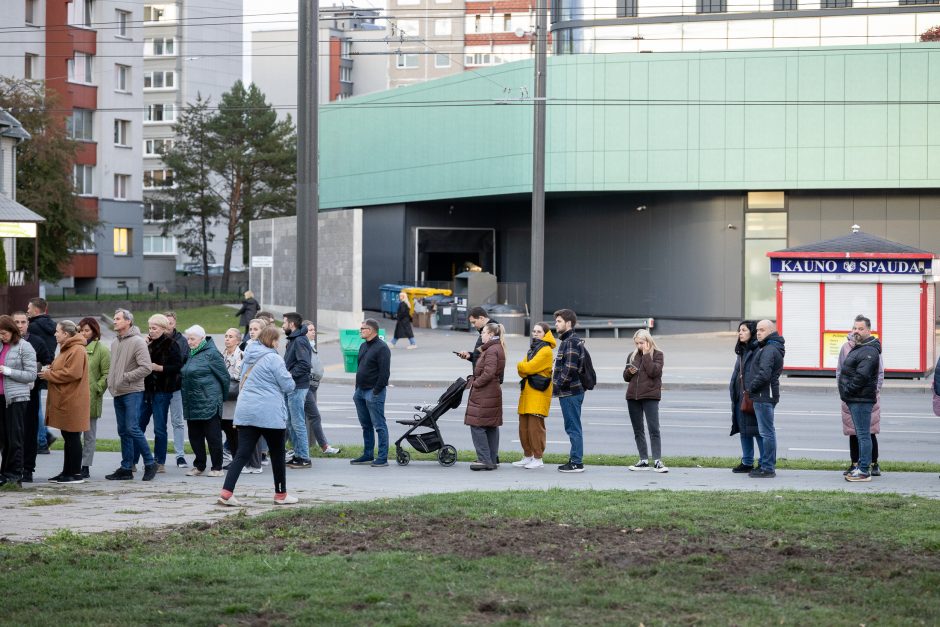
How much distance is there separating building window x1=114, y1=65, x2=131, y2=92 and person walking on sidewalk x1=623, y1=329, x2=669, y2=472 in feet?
192

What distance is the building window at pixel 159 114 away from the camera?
101 m

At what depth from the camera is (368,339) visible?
1483cm

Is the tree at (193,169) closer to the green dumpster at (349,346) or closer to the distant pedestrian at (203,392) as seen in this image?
the green dumpster at (349,346)

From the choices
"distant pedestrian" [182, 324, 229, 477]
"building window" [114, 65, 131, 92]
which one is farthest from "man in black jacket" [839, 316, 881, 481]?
"building window" [114, 65, 131, 92]

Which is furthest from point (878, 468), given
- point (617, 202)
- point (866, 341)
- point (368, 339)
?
point (617, 202)

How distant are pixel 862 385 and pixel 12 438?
8.93 m

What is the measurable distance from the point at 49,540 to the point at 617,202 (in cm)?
4048

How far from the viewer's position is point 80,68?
64000mm

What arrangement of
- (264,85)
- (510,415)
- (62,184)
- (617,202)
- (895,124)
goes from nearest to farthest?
(510,415)
(895,124)
(617,202)
(62,184)
(264,85)

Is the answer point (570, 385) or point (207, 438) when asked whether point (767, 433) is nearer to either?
point (570, 385)

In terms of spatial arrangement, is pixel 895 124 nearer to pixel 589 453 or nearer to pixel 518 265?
pixel 518 265

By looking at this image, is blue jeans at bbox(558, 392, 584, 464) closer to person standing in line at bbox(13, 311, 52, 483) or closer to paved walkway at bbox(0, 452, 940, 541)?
paved walkway at bbox(0, 452, 940, 541)

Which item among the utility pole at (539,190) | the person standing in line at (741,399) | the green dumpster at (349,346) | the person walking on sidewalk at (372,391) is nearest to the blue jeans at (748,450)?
the person standing in line at (741,399)

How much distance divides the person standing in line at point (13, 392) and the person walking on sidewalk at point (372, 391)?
12.6 feet
